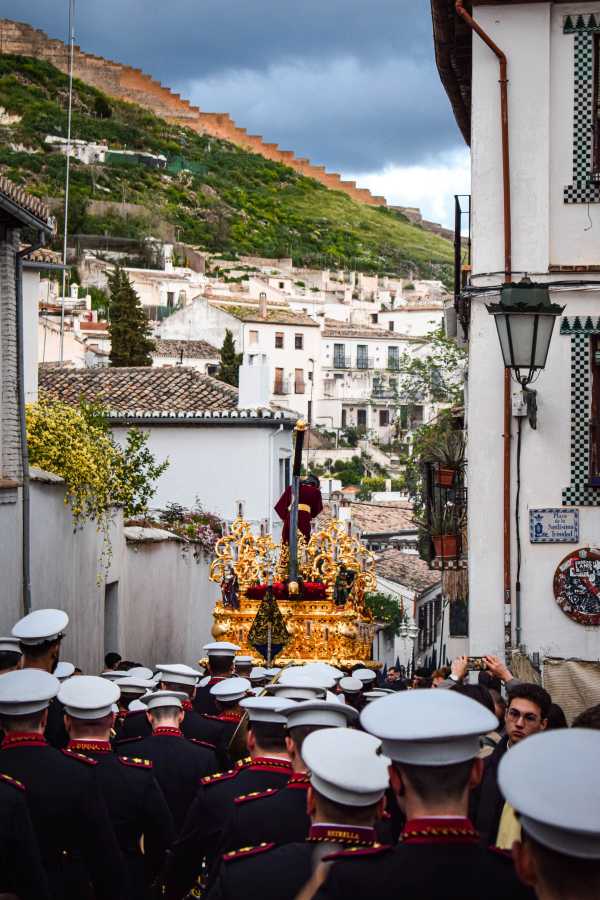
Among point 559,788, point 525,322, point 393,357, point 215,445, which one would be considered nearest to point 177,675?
point 525,322

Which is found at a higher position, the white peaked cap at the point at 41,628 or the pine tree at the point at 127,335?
the pine tree at the point at 127,335

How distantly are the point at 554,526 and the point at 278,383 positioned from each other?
75989 mm

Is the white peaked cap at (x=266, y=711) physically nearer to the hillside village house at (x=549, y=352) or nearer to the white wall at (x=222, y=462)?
the hillside village house at (x=549, y=352)

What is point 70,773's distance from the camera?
579cm

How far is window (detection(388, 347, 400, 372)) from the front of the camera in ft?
335

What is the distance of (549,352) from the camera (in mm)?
11836

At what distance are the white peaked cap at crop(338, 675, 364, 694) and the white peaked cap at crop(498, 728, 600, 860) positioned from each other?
21.3ft

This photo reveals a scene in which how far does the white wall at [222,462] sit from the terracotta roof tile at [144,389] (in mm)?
607

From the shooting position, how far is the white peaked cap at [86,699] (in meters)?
6.35

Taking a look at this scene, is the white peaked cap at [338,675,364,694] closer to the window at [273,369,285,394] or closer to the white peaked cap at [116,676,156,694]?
the white peaked cap at [116,676,156,694]

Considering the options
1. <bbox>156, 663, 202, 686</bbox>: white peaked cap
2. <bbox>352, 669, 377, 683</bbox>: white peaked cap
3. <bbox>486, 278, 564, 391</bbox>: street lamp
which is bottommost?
<bbox>352, 669, 377, 683</bbox>: white peaked cap

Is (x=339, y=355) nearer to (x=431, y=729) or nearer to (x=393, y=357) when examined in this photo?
(x=393, y=357)

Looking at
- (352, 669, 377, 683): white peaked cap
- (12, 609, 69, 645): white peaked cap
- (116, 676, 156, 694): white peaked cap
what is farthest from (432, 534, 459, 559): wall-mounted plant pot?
(12, 609, 69, 645): white peaked cap

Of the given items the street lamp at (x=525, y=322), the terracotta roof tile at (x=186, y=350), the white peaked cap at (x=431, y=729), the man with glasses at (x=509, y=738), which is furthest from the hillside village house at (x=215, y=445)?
the terracotta roof tile at (x=186, y=350)
